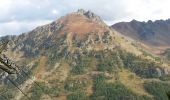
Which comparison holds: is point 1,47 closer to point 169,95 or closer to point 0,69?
point 0,69

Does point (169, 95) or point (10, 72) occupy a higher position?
point (10, 72)

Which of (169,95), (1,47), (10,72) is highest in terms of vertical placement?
(1,47)

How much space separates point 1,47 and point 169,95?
913cm

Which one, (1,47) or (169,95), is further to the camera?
(169,95)

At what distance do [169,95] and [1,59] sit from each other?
8984mm

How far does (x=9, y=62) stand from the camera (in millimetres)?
20922

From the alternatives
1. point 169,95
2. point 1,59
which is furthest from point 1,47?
point 169,95

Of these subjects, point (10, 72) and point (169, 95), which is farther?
point (169, 95)

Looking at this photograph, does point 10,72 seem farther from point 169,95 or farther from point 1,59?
point 169,95

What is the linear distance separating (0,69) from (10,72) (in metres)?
0.52

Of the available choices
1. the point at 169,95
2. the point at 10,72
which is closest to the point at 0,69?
the point at 10,72

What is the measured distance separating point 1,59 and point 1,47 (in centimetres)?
83

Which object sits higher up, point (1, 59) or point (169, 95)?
point (1, 59)

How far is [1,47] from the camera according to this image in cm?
2067
